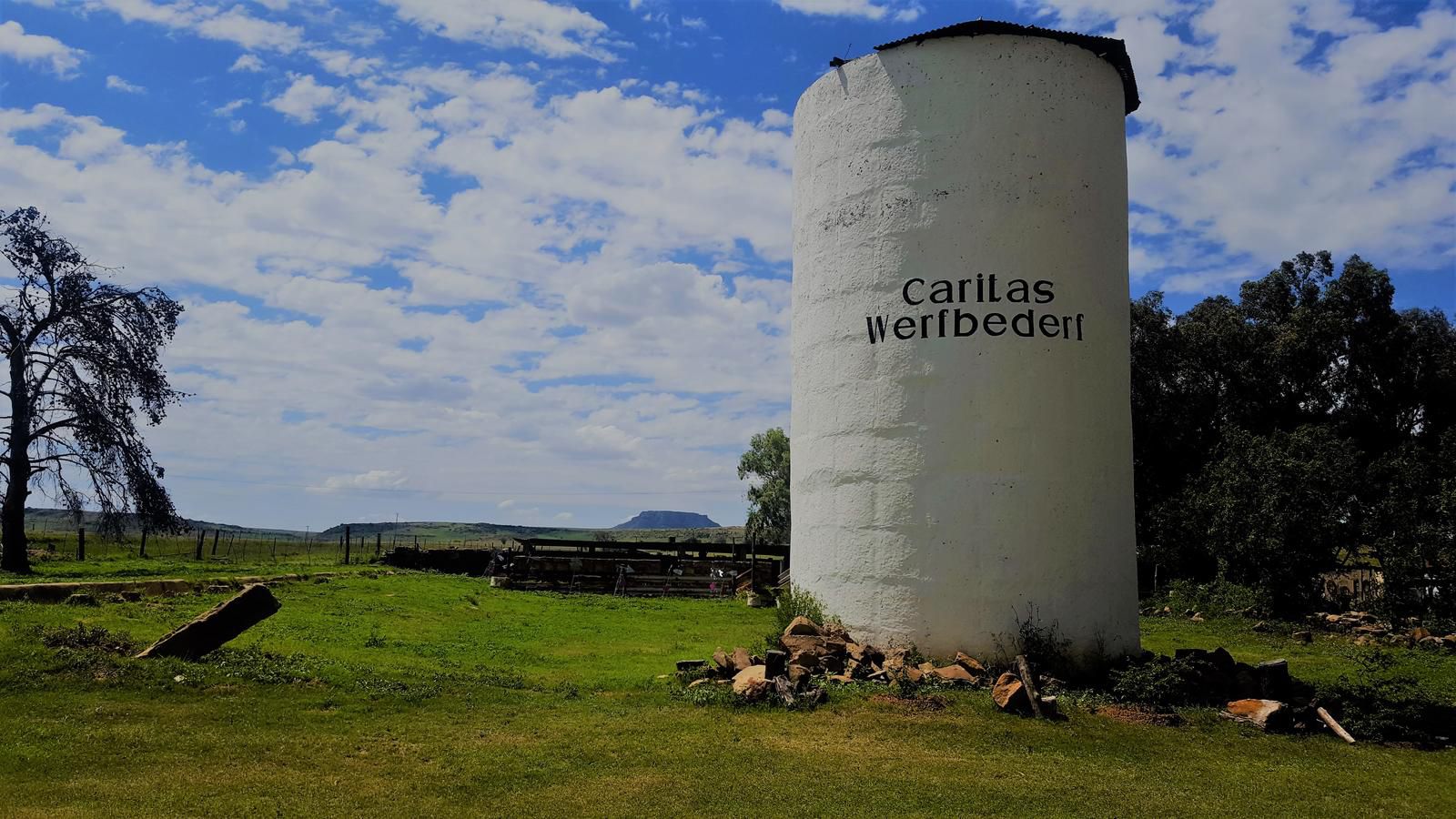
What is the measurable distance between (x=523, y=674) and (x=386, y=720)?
3966 millimetres

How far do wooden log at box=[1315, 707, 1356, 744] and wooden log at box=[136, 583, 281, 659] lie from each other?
14033 mm

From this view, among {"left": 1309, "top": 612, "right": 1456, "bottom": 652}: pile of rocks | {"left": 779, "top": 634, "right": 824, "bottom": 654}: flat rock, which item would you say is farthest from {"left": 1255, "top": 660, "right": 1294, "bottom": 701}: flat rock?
{"left": 1309, "top": 612, "right": 1456, "bottom": 652}: pile of rocks

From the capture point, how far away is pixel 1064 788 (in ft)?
31.7

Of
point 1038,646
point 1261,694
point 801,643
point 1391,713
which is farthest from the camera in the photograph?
point 801,643

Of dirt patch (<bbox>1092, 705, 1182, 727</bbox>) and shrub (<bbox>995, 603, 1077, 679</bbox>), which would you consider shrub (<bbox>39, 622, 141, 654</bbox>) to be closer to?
shrub (<bbox>995, 603, 1077, 679</bbox>)

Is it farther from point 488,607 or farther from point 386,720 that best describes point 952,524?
point 488,607

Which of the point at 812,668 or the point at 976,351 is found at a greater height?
the point at 976,351

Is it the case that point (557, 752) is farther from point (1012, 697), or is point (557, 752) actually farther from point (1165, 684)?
point (1165, 684)

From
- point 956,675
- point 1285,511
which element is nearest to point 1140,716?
point 956,675

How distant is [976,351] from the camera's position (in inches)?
601

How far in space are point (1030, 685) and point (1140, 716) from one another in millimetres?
1555

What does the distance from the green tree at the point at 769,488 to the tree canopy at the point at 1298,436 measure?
25423mm

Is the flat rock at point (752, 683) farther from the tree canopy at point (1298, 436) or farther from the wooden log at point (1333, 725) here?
the tree canopy at point (1298, 436)

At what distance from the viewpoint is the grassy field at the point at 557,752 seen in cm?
887
